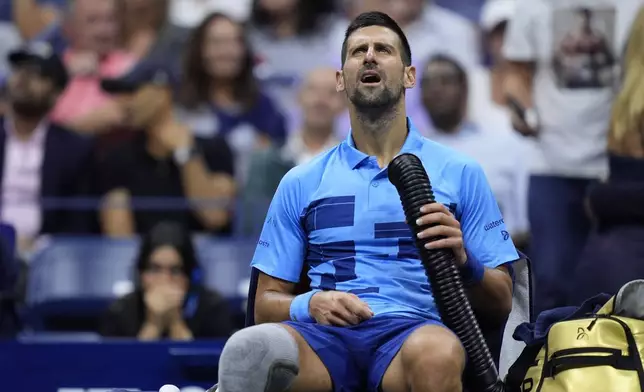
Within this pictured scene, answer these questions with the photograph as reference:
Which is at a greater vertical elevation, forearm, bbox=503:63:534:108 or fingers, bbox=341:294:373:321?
forearm, bbox=503:63:534:108

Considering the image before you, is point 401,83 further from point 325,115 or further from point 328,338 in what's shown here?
point 325,115

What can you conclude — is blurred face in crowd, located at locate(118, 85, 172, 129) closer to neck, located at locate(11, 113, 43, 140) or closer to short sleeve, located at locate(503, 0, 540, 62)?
neck, located at locate(11, 113, 43, 140)

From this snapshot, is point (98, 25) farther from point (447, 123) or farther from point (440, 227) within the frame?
point (440, 227)

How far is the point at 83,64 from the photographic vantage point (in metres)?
8.62

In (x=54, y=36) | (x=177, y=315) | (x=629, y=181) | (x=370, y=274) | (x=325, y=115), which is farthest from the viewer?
→ (x=54, y=36)

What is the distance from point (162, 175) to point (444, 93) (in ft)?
5.80

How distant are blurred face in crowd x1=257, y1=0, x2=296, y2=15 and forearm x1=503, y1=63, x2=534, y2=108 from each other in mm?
2041

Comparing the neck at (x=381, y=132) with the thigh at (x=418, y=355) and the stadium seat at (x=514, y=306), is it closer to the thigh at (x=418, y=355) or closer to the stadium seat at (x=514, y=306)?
the stadium seat at (x=514, y=306)

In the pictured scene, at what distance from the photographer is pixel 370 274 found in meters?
3.94

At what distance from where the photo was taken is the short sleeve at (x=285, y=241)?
4.07 m

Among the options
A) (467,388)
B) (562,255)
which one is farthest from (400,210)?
(562,255)

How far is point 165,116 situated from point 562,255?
2782mm

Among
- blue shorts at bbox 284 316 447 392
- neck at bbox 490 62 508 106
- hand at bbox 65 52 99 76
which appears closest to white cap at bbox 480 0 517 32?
neck at bbox 490 62 508 106

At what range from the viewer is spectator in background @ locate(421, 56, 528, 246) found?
26.7 ft
